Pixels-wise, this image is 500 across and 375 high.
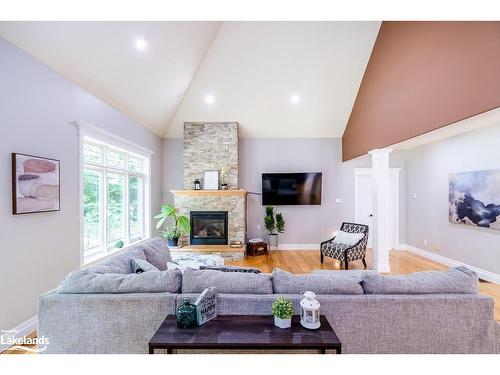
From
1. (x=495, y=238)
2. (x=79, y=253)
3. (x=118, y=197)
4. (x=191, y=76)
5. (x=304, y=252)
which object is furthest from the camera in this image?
(x=304, y=252)

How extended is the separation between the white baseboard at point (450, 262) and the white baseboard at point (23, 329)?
21.4 feet

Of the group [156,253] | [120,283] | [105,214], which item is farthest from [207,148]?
[120,283]

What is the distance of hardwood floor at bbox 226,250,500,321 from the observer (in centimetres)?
489

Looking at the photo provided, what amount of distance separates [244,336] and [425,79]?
383 centimetres

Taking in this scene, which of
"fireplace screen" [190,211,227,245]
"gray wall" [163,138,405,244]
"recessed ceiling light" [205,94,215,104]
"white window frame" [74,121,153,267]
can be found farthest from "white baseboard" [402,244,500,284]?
"white window frame" [74,121,153,267]

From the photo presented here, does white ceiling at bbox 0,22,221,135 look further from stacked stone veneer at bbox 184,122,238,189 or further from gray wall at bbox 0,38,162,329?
stacked stone veneer at bbox 184,122,238,189

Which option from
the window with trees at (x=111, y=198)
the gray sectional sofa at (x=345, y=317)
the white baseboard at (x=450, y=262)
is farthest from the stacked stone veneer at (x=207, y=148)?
the white baseboard at (x=450, y=262)

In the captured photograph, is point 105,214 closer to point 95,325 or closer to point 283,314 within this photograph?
point 95,325

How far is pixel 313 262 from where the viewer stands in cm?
535

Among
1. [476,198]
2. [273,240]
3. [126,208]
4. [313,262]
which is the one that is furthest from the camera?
[273,240]
